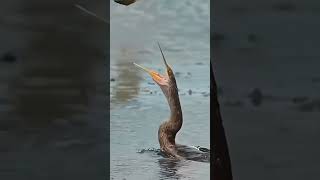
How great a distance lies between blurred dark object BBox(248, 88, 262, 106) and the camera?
1.37 m

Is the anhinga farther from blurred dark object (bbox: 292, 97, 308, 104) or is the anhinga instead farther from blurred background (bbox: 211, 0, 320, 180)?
blurred dark object (bbox: 292, 97, 308, 104)

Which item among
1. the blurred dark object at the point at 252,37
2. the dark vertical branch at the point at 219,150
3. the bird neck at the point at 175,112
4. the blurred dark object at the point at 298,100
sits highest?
the blurred dark object at the point at 252,37

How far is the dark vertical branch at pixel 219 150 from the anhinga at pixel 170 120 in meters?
0.04

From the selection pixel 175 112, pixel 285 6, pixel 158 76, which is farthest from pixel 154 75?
pixel 285 6

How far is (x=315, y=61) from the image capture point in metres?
1.37

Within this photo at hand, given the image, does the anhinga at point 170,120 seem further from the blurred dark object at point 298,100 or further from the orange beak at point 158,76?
the blurred dark object at point 298,100

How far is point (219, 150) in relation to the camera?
137 cm

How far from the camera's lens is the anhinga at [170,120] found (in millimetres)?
1397
